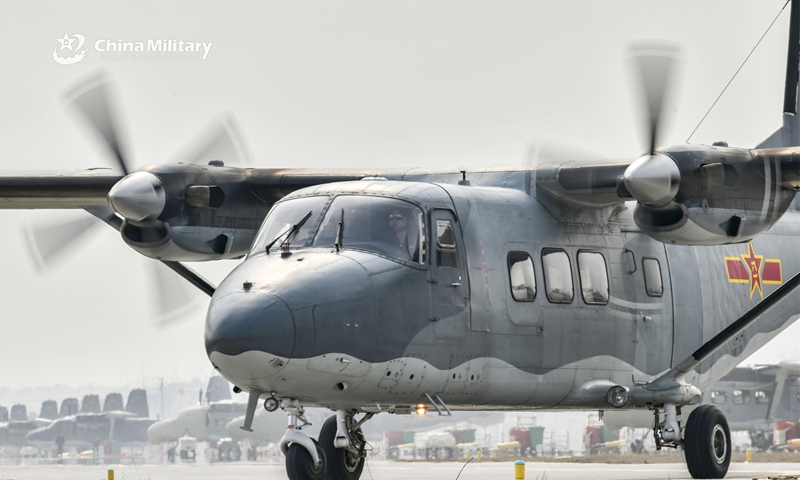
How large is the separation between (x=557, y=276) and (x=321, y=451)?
3.85 meters

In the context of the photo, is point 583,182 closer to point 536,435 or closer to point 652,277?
point 652,277

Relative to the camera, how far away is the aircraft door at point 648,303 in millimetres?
14961

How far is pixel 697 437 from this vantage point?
1466 cm

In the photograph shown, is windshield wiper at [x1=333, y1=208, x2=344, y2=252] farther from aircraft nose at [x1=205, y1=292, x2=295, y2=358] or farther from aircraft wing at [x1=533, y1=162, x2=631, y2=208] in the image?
aircraft wing at [x1=533, y1=162, x2=631, y2=208]

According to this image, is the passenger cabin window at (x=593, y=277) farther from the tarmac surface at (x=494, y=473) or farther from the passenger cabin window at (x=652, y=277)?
the tarmac surface at (x=494, y=473)

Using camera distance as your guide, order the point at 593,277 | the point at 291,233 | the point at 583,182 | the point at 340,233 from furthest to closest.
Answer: the point at 593,277 < the point at 583,182 < the point at 291,233 < the point at 340,233

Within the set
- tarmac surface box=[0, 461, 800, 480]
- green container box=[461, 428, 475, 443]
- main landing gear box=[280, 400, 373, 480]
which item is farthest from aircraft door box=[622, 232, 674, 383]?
green container box=[461, 428, 475, 443]

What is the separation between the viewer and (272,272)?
11578mm

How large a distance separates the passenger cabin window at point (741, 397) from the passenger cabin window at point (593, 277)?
43561mm

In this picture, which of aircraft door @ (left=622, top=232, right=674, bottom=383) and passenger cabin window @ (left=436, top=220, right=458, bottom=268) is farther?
aircraft door @ (left=622, top=232, right=674, bottom=383)

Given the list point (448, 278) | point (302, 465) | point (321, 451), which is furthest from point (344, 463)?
point (448, 278)

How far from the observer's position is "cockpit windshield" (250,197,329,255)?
12523mm

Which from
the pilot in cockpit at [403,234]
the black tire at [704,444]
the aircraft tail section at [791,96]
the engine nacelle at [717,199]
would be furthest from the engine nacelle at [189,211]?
the aircraft tail section at [791,96]

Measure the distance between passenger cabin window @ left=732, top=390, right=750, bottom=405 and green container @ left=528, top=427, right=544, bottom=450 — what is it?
10490mm
